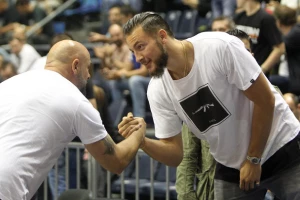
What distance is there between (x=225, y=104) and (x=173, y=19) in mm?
6045

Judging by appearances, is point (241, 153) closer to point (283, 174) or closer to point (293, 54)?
point (283, 174)

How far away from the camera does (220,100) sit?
11.2 feet

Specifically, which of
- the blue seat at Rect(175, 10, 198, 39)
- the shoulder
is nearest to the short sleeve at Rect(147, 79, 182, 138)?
the shoulder

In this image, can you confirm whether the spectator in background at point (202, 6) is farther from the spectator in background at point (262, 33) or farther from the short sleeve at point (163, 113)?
the short sleeve at point (163, 113)

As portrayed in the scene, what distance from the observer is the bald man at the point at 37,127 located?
306cm

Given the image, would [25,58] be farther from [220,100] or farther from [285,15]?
[220,100]

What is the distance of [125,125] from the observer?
3504 mm

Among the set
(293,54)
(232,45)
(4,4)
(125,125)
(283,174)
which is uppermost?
(232,45)

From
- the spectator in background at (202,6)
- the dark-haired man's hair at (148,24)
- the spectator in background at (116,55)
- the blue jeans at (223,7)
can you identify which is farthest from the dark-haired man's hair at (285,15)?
the dark-haired man's hair at (148,24)

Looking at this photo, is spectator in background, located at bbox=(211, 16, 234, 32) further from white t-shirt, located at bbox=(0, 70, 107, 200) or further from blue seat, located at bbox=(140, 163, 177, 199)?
white t-shirt, located at bbox=(0, 70, 107, 200)

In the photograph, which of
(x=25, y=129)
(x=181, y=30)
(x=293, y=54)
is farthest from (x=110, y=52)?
(x=25, y=129)

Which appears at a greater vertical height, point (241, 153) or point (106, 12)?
point (241, 153)

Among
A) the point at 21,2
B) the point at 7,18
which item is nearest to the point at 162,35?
the point at 21,2

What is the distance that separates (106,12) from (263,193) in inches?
243
